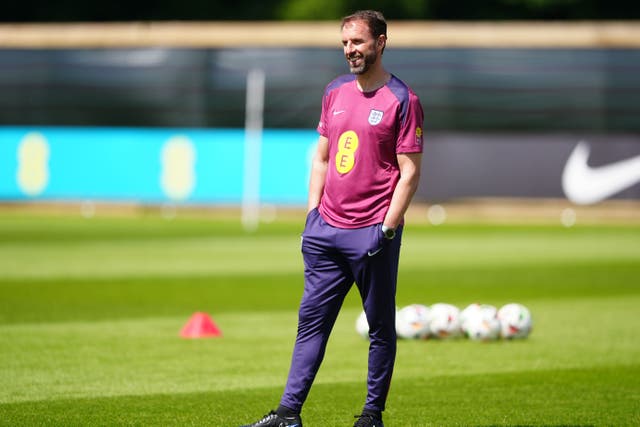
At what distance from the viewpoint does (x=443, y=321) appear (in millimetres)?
11992

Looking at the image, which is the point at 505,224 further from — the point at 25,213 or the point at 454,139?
the point at 25,213

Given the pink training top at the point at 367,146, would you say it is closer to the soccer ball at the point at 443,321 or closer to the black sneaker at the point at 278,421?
the black sneaker at the point at 278,421

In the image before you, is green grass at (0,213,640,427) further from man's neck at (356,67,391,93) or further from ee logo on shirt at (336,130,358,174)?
man's neck at (356,67,391,93)

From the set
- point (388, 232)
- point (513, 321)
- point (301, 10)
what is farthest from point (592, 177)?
point (388, 232)

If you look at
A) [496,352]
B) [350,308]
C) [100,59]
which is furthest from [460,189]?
[496,352]

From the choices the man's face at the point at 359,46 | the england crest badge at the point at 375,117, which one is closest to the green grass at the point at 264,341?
the england crest badge at the point at 375,117

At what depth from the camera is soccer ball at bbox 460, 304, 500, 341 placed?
39.3 feet

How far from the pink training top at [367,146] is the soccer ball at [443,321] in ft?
16.0

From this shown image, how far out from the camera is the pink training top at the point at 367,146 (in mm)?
7105

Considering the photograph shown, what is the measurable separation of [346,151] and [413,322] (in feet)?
16.3

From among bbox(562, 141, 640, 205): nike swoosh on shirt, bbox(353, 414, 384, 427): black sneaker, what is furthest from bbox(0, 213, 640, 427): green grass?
bbox(562, 141, 640, 205): nike swoosh on shirt

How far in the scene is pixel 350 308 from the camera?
14922 mm

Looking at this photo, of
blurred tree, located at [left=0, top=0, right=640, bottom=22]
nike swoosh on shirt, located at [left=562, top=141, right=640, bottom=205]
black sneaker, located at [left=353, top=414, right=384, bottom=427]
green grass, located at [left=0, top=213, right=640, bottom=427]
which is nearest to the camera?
black sneaker, located at [left=353, top=414, right=384, bottom=427]

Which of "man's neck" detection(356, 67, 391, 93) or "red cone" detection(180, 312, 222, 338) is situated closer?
"man's neck" detection(356, 67, 391, 93)
